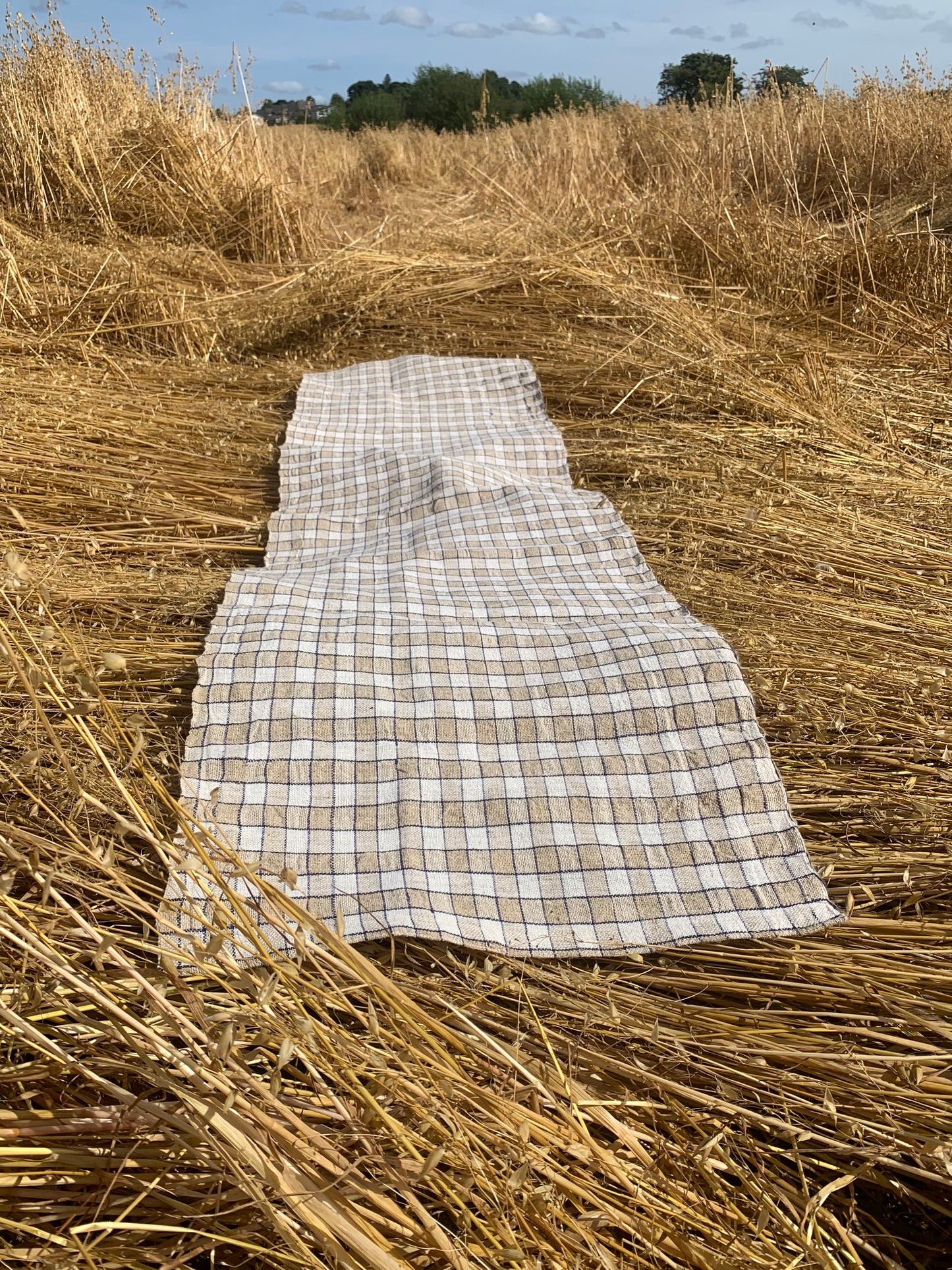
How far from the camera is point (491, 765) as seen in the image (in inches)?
58.8

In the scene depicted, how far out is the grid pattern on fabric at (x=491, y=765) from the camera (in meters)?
1.32

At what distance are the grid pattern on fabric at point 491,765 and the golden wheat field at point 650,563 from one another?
0.07 metres

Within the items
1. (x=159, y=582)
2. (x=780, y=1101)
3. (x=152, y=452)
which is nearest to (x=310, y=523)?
(x=159, y=582)

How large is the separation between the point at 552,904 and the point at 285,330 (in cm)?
313

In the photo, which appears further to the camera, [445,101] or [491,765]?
[445,101]

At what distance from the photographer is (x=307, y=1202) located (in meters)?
0.69

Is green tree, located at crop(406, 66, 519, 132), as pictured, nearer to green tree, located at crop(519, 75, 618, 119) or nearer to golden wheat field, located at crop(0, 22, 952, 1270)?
green tree, located at crop(519, 75, 618, 119)

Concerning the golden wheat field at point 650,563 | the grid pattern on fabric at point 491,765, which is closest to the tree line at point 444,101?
the golden wheat field at point 650,563

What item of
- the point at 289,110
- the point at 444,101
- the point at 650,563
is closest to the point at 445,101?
the point at 444,101

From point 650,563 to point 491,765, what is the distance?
0.90 meters

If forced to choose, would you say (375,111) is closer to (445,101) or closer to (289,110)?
(445,101)

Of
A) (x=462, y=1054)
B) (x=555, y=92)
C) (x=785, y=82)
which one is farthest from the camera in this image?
(x=555, y=92)

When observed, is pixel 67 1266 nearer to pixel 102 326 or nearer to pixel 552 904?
A: pixel 552 904

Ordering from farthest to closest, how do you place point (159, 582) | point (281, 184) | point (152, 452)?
point (281, 184)
point (152, 452)
point (159, 582)
